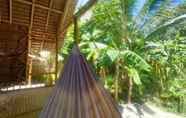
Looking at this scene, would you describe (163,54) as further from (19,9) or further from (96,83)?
(96,83)

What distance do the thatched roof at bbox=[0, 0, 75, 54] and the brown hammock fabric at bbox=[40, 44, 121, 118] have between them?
298 centimetres

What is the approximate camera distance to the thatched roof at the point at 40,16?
4.67 m

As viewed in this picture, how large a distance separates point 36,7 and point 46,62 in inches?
99.9

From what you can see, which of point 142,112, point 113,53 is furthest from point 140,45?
point 142,112

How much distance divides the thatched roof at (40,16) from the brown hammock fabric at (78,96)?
117 inches

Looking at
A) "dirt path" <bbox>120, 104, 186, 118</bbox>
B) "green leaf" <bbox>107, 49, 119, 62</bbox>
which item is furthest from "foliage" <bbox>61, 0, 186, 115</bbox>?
"dirt path" <bbox>120, 104, 186, 118</bbox>

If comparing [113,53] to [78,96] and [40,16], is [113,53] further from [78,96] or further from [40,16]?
[78,96]

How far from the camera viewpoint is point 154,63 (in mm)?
7695

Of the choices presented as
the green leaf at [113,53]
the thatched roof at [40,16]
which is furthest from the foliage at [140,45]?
the thatched roof at [40,16]

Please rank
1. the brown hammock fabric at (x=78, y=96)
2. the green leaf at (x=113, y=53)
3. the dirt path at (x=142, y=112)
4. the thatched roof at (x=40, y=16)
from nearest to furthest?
the brown hammock fabric at (x=78, y=96) → the thatched roof at (x=40, y=16) → the green leaf at (x=113, y=53) → the dirt path at (x=142, y=112)

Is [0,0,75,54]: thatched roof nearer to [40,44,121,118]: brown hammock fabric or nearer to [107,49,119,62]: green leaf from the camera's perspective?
[107,49,119,62]: green leaf

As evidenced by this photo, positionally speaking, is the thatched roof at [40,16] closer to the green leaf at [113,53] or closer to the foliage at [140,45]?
the green leaf at [113,53]

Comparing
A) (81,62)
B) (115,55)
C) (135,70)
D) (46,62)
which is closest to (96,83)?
(81,62)

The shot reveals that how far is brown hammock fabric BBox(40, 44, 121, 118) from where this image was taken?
1811mm
